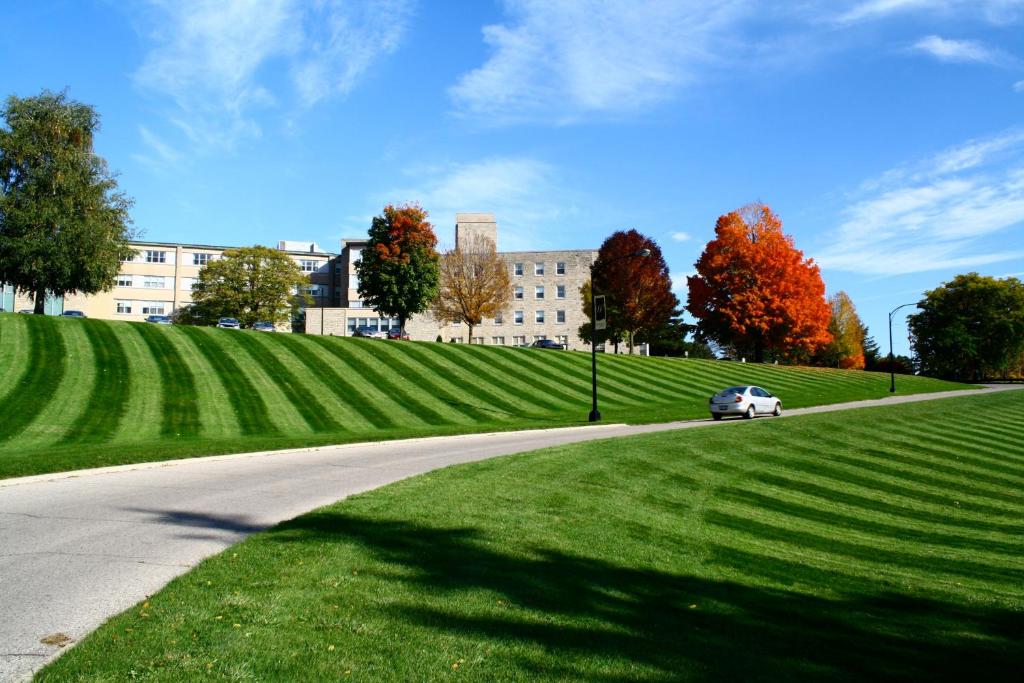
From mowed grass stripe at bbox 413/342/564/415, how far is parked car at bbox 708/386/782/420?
828cm

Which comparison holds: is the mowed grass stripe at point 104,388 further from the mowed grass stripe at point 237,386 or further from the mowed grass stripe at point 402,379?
the mowed grass stripe at point 402,379

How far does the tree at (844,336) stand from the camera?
309 feet

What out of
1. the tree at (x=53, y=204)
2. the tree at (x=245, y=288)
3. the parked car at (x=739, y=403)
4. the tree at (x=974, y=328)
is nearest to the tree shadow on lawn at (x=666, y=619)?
the parked car at (x=739, y=403)

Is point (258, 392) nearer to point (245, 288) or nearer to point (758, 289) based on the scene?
point (758, 289)

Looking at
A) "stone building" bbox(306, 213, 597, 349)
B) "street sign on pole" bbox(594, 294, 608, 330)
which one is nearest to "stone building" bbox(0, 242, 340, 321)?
"stone building" bbox(306, 213, 597, 349)

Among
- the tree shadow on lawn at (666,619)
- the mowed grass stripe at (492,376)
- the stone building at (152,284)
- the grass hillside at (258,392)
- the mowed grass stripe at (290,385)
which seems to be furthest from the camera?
the stone building at (152,284)

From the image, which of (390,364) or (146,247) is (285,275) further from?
(390,364)

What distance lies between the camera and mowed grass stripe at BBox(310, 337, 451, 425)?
3228 centimetres

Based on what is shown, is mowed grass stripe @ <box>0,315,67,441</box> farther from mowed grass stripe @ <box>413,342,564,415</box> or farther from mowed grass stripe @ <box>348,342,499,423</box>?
mowed grass stripe @ <box>413,342,564,415</box>

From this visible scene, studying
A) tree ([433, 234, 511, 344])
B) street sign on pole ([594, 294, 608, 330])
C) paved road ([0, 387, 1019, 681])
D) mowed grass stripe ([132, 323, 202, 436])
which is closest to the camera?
paved road ([0, 387, 1019, 681])

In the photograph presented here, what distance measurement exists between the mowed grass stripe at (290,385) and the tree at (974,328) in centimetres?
8128

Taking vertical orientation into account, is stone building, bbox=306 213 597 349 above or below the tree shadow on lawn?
above

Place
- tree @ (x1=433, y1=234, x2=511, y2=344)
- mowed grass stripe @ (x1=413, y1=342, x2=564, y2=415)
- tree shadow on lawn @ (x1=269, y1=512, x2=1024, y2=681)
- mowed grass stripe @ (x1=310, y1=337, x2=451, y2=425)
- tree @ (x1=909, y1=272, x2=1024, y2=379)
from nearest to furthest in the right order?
tree shadow on lawn @ (x1=269, y1=512, x2=1024, y2=681)
mowed grass stripe @ (x1=310, y1=337, x2=451, y2=425)
mowed grass stripe @ (x1=413, y1=342, x2=564, y2=415)
tree @ (x1=433, y1=234, x2=511, y2=344)
tree @ (x1=909, y1=272, x2=1024, y2=379)

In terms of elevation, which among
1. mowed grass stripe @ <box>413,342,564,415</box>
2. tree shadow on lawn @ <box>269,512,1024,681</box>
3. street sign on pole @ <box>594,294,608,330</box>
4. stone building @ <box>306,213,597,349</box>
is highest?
stone building @ <box>306,213,597,349</box>
